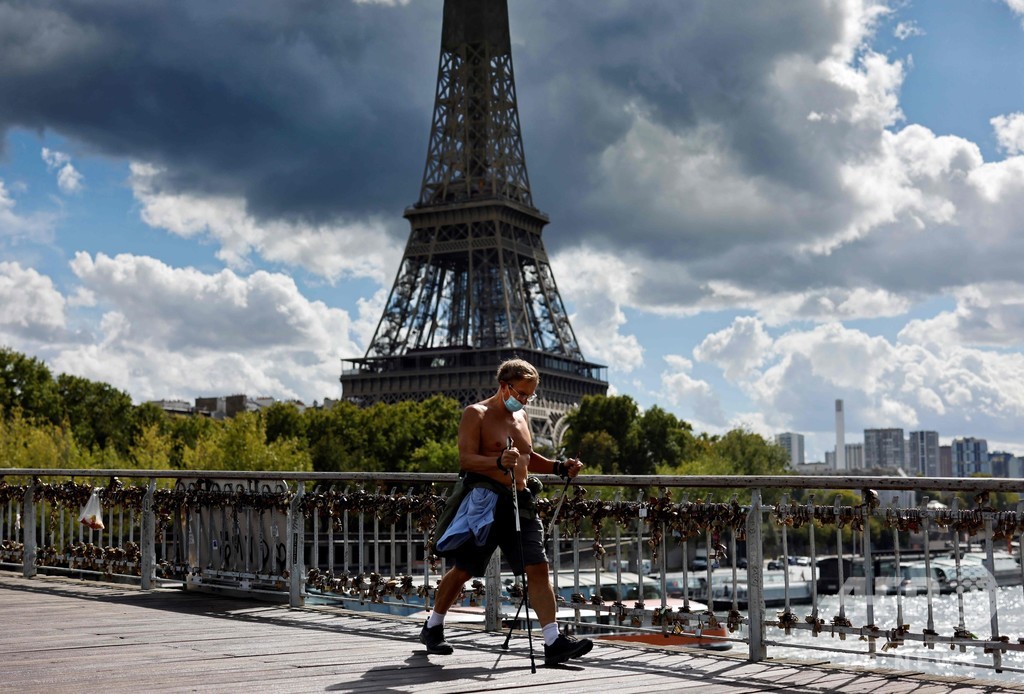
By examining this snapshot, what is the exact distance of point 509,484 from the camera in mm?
8406

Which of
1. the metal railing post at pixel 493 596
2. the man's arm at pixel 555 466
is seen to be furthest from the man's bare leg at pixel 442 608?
the metal railing post at pixel 493 596

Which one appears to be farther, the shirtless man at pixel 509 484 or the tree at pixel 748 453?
the tree at pixel 748 453

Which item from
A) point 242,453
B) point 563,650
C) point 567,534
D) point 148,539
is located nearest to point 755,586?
point 563,650

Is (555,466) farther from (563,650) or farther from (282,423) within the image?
(282,423)

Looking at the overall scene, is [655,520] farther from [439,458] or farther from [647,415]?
[647,415]

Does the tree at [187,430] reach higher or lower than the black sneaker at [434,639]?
higher

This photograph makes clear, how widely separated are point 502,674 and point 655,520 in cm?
192

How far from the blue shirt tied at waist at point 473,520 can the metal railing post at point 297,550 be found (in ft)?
11.9

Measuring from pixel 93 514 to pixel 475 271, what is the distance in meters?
78.0

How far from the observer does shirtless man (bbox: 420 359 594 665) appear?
813cm

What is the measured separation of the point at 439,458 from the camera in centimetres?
6819

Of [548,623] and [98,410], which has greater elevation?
[98,410]

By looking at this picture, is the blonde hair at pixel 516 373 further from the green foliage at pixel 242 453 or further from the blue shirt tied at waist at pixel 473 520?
the green foliage at pixel 242 453

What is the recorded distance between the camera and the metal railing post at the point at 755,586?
844 centimetres
